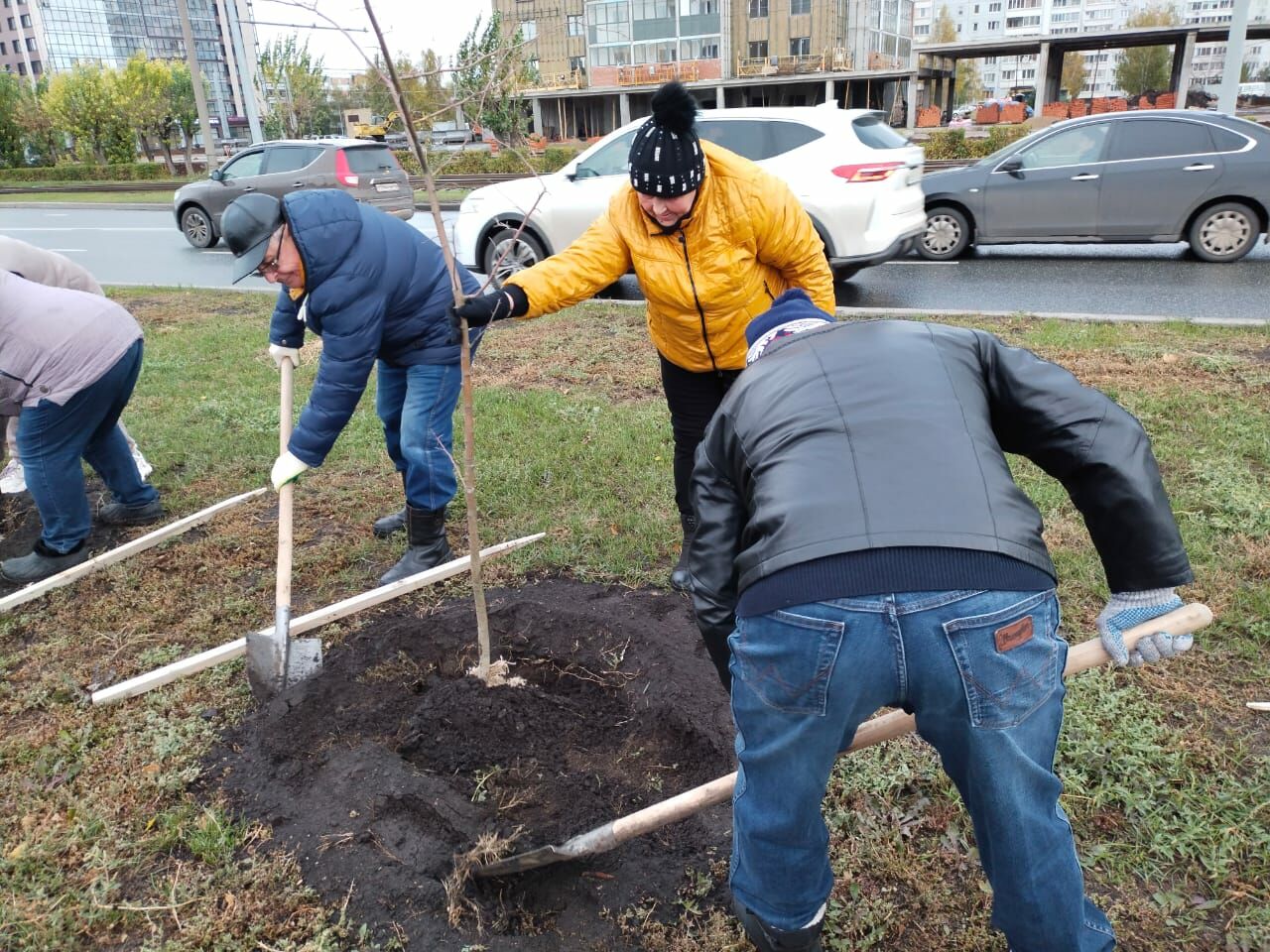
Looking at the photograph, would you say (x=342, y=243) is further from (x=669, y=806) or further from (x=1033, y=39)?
(x=1033, y=39)

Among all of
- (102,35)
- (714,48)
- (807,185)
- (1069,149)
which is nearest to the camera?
(807,185)

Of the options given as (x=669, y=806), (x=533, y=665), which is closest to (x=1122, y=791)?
(x=669, y=806)

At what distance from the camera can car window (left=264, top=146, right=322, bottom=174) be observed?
47.9 feet

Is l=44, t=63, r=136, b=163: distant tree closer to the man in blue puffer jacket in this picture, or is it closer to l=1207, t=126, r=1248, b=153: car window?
l=1207, t=126, r=1248, b=153: car window

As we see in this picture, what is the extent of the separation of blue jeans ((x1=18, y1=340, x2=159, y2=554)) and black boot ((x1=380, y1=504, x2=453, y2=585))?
1491 millimetres

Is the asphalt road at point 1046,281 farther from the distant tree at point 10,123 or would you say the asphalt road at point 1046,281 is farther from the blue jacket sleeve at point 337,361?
the distant tree at point 10,123

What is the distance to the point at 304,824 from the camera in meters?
2.68

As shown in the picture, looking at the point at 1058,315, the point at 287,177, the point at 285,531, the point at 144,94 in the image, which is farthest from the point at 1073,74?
the point at 285,531

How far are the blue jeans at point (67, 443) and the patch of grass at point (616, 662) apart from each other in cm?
31

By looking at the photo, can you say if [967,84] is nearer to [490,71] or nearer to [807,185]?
[807,185]

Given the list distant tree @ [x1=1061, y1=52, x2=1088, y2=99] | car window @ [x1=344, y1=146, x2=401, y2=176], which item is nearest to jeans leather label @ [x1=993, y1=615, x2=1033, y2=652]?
car window @ [x1=344, y1=146, x2=401, y2=176]

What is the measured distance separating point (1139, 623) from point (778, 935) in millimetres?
1011

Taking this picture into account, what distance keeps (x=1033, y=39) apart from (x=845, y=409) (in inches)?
1511

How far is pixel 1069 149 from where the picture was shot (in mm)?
9562
